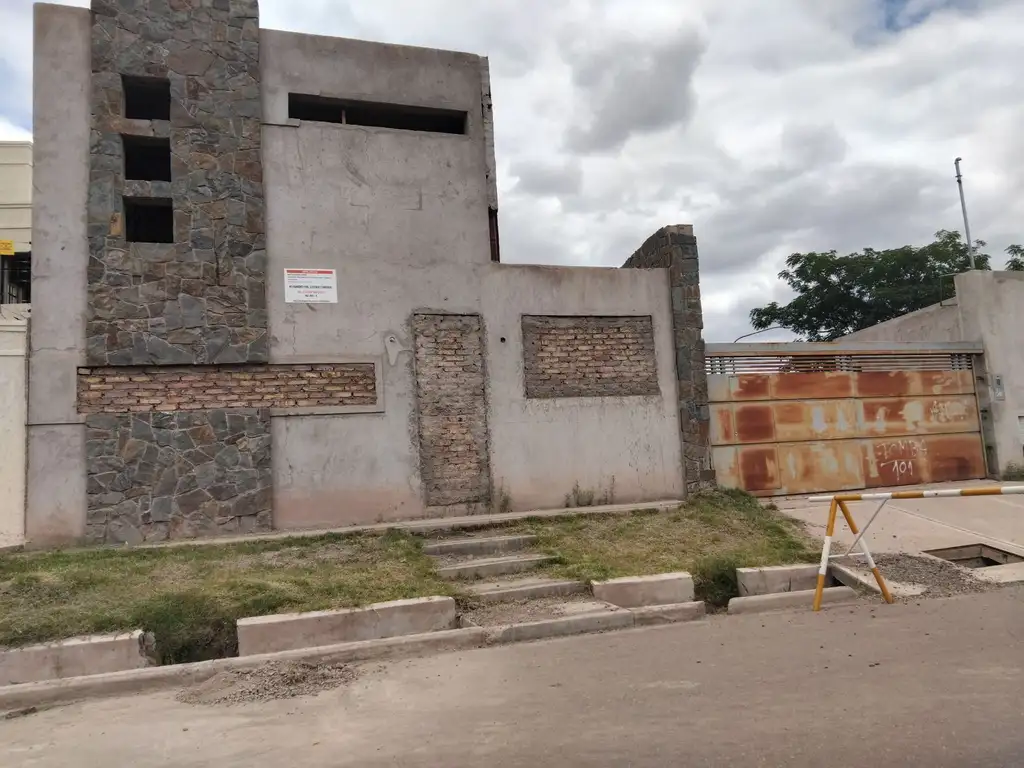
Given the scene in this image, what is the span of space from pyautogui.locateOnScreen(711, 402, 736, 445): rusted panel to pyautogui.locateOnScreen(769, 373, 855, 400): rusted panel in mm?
833

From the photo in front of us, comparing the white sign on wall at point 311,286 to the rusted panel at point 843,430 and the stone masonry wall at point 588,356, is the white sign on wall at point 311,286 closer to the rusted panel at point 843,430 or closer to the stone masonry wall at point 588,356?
the stone masonry wall at point 588,356

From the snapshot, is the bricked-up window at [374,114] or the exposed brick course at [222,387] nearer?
the exposed brick course at [222,387]

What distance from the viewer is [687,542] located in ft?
25.7

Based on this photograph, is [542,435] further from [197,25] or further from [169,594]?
[197,25]

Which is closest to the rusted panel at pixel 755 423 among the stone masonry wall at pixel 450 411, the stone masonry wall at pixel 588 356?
the stone masonry wall at pixel 588 356

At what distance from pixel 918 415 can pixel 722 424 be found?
3.53m

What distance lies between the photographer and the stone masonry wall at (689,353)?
9953mm

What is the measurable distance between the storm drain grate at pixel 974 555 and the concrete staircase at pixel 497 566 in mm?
4358

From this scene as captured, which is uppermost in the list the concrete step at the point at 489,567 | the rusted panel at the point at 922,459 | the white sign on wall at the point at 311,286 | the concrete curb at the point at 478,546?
the white sign on wall at the point at 311,286

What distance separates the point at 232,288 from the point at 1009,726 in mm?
8493

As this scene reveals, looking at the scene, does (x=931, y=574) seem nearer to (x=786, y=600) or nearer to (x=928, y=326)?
(x=786, y=600)

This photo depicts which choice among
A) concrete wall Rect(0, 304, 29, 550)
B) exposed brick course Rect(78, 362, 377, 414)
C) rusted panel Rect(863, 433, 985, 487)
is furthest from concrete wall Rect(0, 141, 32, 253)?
rusted panel Rect(863, 433, 985, 487)

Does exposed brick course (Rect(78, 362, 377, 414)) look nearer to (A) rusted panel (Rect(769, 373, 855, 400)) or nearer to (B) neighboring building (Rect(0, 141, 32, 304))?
(B) neighboring building (Rect(0, 141, 32, 304))

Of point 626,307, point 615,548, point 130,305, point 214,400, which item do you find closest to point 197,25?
point 130,305
